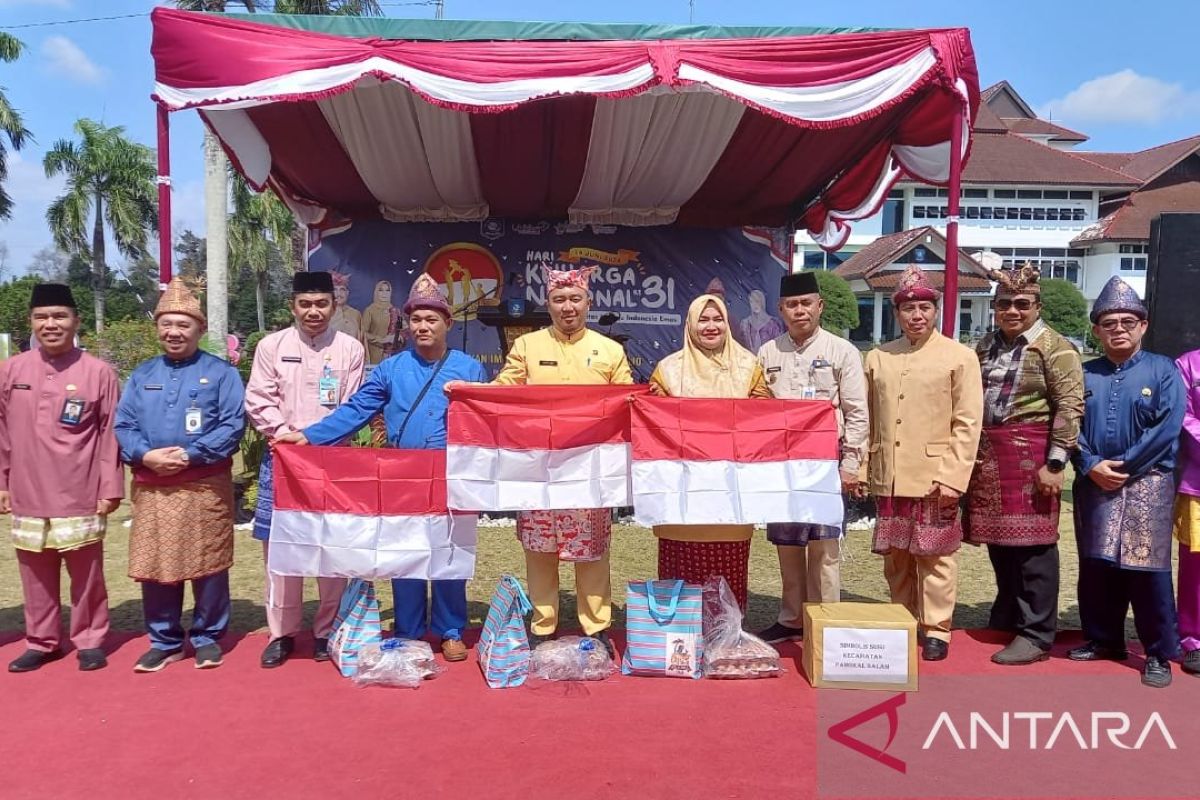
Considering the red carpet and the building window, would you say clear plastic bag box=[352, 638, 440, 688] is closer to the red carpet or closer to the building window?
the red carpet

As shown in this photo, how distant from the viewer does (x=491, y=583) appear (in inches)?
199

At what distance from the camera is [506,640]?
3326 mm

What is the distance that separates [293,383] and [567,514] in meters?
1.35

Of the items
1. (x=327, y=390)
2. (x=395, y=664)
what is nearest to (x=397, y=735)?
(x=395, y=664)

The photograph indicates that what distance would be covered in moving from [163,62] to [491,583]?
3301mm

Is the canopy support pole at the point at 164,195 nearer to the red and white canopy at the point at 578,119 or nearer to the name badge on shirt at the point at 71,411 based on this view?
the red and white canopy at the point at 578,119

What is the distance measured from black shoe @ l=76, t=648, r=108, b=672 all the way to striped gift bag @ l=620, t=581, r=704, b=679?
225 cm

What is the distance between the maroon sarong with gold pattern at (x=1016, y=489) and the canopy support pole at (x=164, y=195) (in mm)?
3878

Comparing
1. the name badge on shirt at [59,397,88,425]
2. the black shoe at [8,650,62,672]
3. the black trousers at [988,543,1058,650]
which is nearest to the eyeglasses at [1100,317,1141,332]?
the black trousers at [988,543,1058,650]

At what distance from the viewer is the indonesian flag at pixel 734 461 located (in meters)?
3.30

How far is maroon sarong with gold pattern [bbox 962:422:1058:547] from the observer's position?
3.53 metres

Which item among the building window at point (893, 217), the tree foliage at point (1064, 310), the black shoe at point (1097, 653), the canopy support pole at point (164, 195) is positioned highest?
the building window at point (893, 217)

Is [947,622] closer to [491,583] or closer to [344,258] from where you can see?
[491,583]

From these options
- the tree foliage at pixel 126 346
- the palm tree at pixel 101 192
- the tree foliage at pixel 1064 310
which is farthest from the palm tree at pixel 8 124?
the tree foliage at pixel 1064 310
